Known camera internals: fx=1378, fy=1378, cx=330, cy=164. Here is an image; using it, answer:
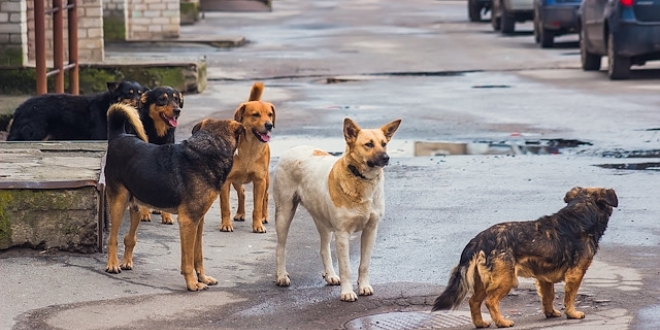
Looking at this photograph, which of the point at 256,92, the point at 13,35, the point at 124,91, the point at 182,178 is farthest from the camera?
the point at 13,35

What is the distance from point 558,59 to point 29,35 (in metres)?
10.6

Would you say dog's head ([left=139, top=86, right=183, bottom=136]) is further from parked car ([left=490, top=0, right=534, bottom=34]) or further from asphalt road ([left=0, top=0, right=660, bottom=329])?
parked car ([left=490, top=0, right=534, bottom=34])

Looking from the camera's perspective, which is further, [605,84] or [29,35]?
[605,84]

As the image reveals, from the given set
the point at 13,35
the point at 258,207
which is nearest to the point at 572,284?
the point at 258,207

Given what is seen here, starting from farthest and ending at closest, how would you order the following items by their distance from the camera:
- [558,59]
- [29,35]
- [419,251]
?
[558,59]
[29,35]
[419,251]

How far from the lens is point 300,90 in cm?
2055

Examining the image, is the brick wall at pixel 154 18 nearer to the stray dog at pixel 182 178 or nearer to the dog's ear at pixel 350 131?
the stray dog at pixel 182 178

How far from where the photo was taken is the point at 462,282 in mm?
7113

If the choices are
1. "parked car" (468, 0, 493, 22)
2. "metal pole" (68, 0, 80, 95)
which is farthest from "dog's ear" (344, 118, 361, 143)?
"parked car" (468, 0, 493, 22)

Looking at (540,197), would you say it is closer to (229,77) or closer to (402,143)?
(402,143)

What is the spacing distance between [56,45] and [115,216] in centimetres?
762

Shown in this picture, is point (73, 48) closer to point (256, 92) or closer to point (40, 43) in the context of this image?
point (40, 43)

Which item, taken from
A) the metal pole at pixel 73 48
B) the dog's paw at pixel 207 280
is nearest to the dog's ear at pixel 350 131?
the dog's paw at pixel 207 280

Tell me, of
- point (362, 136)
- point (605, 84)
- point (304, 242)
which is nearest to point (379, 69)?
point (605, 84)
